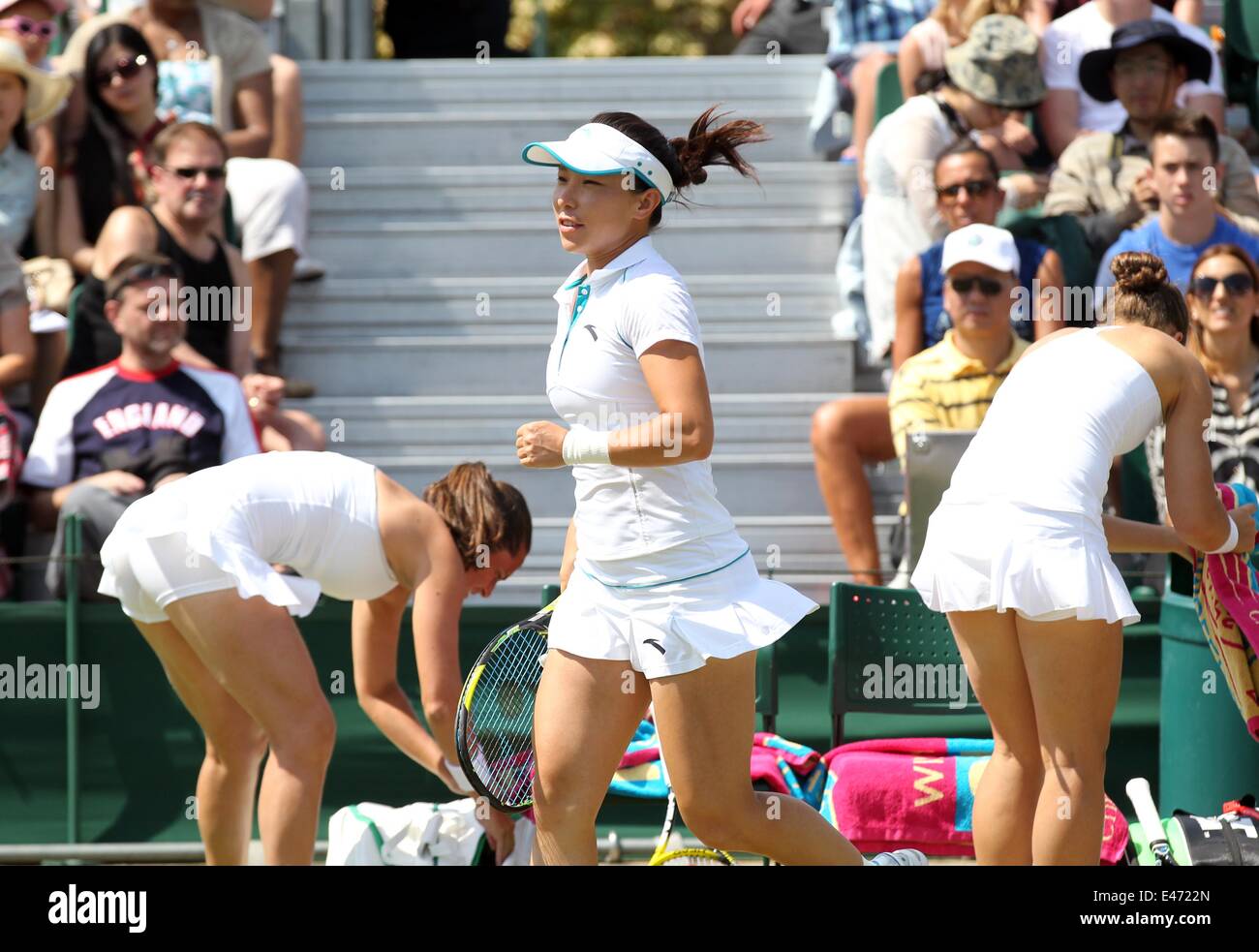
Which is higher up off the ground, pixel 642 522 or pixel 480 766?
pixel 642 522

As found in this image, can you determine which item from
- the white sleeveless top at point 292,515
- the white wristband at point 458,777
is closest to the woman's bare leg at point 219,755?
the white sleeveless top at point 292,515

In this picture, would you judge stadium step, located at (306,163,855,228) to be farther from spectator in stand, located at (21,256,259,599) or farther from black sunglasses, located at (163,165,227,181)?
spectator in stand, located at (21,256,259,599)

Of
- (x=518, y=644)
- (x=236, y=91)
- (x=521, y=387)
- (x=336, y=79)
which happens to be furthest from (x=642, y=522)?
(x=336, y=79)

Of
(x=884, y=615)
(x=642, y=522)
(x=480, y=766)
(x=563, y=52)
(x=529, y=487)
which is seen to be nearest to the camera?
(x=642, y=522)

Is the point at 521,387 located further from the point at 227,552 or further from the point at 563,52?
the point at 563,52

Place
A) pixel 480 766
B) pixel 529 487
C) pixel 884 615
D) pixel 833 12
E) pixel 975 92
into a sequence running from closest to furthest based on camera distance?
pixel 480 766
pixel 884 615
pixel 529 487
pixel 975 92
pixel 833 12

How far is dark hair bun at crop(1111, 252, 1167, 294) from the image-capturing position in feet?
13.3

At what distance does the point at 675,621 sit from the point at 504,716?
723 mm

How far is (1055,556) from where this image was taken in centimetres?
377

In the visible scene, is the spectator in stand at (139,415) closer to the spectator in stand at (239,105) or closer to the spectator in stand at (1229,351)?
the spectator in stand at (239,105)

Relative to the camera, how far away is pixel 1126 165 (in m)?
7.07

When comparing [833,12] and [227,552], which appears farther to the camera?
[833,12]

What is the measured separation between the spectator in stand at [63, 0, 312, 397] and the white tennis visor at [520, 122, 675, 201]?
3498mm

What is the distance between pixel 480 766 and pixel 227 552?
759mm
